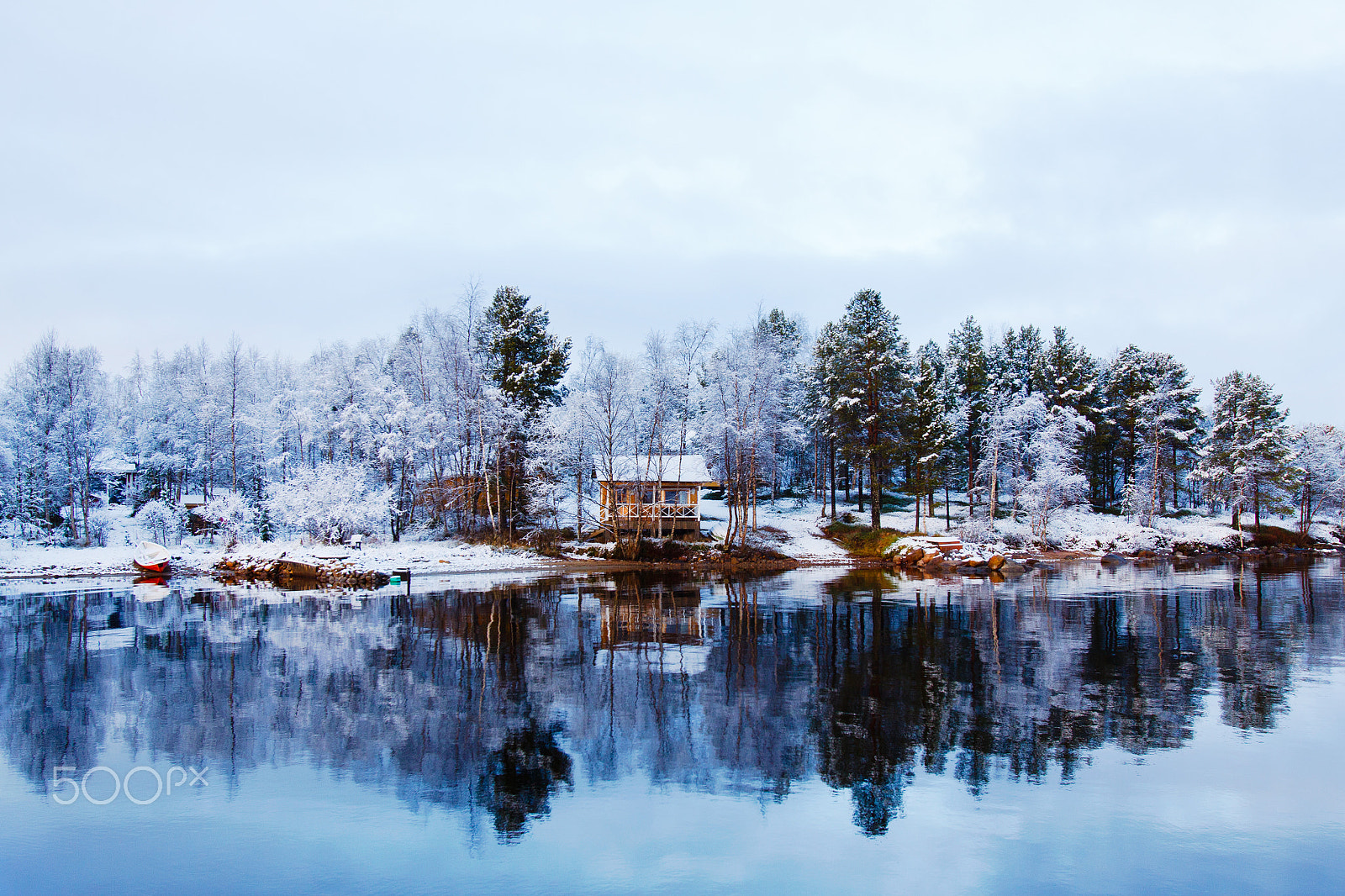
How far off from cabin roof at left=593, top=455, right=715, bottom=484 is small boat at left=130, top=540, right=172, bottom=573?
24.4 metres

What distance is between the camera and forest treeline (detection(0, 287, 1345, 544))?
4912 cm

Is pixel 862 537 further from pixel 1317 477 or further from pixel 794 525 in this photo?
pixel 1317 477

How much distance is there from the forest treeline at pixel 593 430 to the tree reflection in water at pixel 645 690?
82.5ft

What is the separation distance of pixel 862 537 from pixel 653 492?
14764mm

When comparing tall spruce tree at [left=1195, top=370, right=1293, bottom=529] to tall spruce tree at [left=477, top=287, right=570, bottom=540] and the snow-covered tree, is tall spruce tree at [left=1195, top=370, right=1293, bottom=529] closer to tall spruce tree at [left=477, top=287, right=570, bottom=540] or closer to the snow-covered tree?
the snow-covered tree

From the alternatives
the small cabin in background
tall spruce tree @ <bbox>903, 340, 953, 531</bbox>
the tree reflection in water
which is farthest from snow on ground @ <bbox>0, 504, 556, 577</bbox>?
tall spruce tree @ <bbox>903, 340, 953, 531</bbox>

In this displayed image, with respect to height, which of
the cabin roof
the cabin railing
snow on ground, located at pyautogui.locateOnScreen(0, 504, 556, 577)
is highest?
the cabin roof

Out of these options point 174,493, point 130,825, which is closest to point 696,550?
point 130,825

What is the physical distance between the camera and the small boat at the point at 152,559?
125ft

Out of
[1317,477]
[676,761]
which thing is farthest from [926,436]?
[676,761]

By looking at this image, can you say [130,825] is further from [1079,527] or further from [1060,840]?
[1079,527]

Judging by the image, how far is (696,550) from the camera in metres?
47.9

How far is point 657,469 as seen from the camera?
52.0m

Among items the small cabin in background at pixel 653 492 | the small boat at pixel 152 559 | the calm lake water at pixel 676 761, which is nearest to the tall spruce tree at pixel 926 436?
the small cabin in background at pixel 653 492
